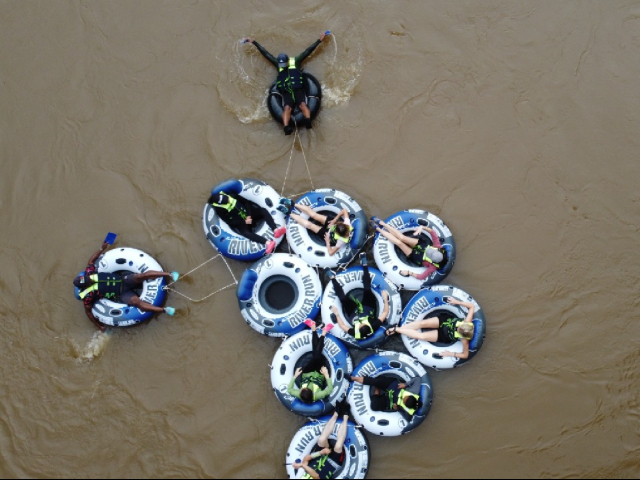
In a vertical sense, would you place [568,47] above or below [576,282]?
above

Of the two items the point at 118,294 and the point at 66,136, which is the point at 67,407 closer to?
the point at 118,294

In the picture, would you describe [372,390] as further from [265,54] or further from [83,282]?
[265,54]

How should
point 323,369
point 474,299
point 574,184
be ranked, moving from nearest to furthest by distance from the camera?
1. point 323,369
2. point 474,299
3. point 574,184

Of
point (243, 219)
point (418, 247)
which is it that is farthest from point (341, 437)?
point (243, 219)

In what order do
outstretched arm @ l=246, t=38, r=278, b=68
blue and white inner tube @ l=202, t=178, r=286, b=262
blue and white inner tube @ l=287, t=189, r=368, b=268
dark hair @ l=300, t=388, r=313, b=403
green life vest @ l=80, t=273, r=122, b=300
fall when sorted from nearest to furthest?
dark hair @ l=300, t=388, r=313, b=403 → green life vest @ l=80, t=273, r=122, b=300 → blue and white inner tube @ l=287, t=189, r=368, b=268 → blue and white inner tube @ l=202, t=178, r=286, b=262 → outstretched arm @ l=246, t=38, r=278, b=68

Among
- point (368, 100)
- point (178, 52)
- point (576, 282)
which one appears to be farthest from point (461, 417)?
point (178, 52)

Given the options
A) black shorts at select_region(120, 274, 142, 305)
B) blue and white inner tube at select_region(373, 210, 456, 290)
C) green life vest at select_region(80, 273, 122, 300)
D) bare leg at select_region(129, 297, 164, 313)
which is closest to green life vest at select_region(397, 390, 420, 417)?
blue and white inner tube at select_region(373, 210, 456, 290)

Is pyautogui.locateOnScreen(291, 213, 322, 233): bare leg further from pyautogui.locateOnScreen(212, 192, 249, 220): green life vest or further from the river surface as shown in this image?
the river surface
